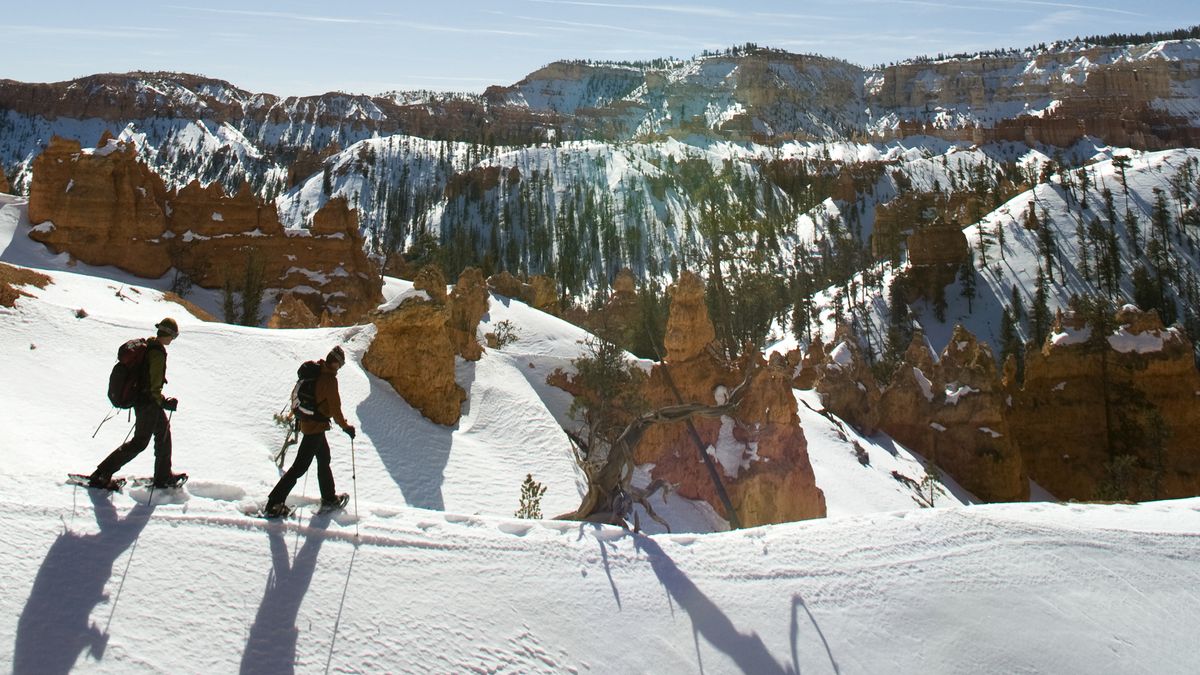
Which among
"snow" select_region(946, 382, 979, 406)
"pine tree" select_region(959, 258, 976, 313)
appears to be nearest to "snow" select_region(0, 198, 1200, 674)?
"snow" select_region(946, 382, 979, 406)

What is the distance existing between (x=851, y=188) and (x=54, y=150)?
347ft

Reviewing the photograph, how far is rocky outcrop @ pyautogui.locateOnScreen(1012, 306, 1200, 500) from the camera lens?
28594 millimetres

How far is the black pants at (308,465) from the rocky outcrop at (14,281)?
36.8 ft

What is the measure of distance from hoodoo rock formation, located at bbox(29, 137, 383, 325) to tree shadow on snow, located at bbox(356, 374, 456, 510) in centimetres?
1829

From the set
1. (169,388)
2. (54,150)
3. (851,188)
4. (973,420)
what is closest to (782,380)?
(973,420)

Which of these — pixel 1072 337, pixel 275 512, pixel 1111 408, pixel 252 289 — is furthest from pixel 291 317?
pixel 1111 408

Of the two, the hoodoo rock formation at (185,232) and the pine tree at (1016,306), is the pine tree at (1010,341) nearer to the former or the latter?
the pine tree at (1016,306)

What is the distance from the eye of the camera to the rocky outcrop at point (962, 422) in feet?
88.9

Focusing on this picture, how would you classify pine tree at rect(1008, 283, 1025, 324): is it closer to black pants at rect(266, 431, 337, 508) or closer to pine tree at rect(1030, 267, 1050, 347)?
pine tree at rect(1030, 267, 1050, 347)

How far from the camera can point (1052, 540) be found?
6.86 meters

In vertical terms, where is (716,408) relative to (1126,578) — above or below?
above

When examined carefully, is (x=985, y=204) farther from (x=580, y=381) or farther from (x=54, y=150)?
(x=54, y=150)

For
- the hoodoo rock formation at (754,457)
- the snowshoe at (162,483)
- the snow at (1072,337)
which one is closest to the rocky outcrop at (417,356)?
the hoodoo rock formation at (754,457)

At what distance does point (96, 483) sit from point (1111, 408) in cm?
3380
